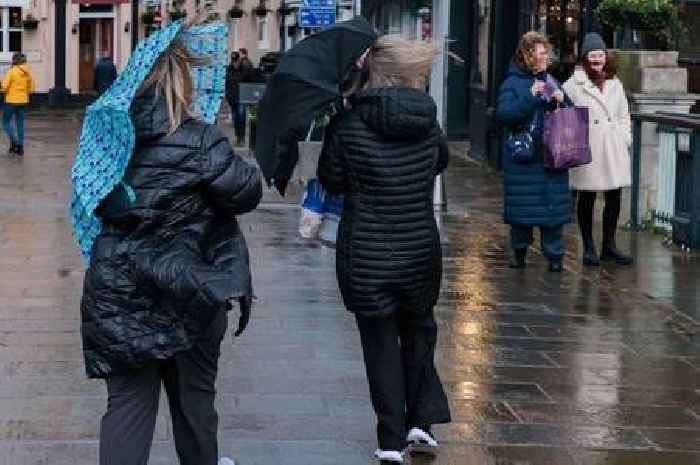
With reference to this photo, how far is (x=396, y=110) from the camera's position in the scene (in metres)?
6.64

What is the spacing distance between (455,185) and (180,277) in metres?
14.9

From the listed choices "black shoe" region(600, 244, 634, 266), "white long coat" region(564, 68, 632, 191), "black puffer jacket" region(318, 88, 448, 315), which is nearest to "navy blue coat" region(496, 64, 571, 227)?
"white long coat" region(564, 68, 632, 191)

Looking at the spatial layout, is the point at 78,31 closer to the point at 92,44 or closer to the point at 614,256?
the point at 92,44

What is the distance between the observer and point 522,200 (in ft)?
40.5

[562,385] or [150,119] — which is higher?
[150,119]

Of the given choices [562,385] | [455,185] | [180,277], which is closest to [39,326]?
[562,385]

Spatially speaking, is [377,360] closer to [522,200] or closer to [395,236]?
[395,236]

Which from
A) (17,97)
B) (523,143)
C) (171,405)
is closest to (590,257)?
(523,143)

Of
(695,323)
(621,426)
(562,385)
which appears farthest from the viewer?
(695,323)

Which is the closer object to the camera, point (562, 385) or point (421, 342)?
point (421, 342)

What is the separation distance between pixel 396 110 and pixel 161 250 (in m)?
1.38

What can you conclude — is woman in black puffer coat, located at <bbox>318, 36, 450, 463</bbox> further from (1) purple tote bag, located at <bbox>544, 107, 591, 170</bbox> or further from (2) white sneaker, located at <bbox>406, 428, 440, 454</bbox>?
(1) purple tote bag, located at <bbox>544, 107, 591, 170</bbox>

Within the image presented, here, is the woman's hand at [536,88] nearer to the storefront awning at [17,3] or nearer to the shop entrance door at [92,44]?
the storefront awning at [17,3]

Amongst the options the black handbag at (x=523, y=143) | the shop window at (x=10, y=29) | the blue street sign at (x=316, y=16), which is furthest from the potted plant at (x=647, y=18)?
the shop window at (x=10, y=29)
